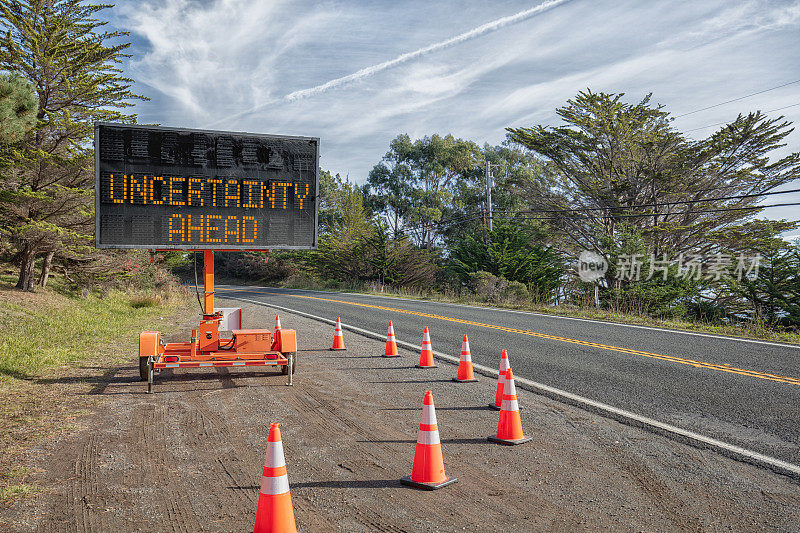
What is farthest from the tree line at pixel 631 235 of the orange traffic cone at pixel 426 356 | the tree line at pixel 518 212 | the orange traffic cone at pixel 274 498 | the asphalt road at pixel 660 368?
the orange traffic cone at pixel 274 498

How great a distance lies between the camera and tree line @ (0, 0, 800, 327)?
49.6ft

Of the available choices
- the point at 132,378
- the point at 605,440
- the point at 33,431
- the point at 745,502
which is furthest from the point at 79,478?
the point at 745,502

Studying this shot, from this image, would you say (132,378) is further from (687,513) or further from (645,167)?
(645,167)

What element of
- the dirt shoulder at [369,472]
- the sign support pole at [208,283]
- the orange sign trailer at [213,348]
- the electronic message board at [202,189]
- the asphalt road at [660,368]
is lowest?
the dirt shoulder at [369,472]

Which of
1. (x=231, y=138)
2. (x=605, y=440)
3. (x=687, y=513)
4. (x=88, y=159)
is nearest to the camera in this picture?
(x=687, y=513)

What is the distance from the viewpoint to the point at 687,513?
4020 millimetres

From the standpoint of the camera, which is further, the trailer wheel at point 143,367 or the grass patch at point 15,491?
the trailer wheel at point 143,367

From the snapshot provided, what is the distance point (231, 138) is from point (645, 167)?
89.1 ft

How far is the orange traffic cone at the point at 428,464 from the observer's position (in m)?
4.45

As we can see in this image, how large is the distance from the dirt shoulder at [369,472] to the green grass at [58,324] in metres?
2.56

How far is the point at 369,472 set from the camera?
15.6ft

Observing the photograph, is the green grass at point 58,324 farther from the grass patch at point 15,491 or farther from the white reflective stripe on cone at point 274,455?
the white reflective stripe on cone at point 274,455

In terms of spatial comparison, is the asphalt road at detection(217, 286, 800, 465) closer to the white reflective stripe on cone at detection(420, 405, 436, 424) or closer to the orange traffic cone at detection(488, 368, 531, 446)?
the orange traffic cone at detection(488, 368, 531, 446)

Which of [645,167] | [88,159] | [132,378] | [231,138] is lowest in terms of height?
[132,378]
